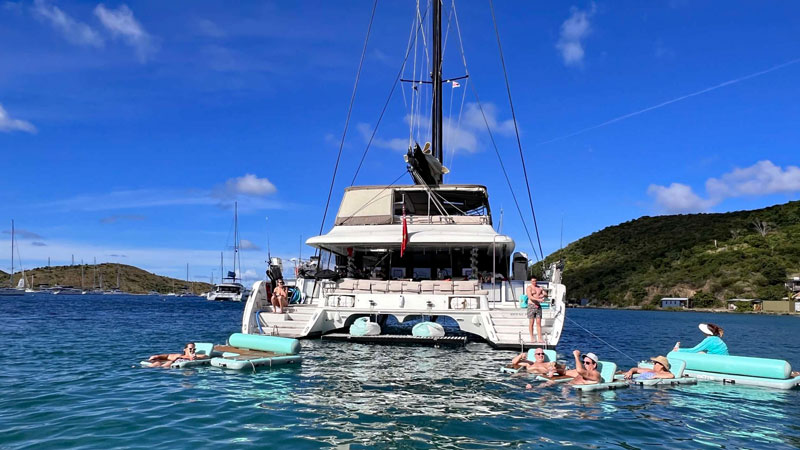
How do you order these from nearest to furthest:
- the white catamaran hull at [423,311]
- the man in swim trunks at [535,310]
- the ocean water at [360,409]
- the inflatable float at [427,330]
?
the ocean water at [360,409] → the man in swim trunks at [535,310] → the white catamaran hull at [423,311] → the inflatable float at [427,330]

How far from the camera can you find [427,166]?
63.0 feet

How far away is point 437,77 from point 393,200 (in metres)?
7.62

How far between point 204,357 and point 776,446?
38.0ft

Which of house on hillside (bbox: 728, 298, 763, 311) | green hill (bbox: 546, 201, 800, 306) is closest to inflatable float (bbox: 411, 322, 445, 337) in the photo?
green hill (bbox: 546, 201, 800, 306)

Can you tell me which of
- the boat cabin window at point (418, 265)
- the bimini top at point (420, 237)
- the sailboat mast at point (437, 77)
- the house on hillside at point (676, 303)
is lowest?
the house on hillside at point (676, 303)

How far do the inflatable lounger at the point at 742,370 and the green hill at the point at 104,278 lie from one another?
160608 mm

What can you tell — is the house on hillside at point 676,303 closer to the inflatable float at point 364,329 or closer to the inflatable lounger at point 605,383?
the inflatable float at point 364,329

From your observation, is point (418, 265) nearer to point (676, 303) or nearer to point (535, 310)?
point (535, 310)

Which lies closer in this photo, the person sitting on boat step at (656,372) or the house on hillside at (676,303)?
the person sitting on boat step at (656,372)

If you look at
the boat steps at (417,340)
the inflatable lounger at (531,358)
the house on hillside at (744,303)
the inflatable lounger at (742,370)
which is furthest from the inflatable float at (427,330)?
the house on hillside at (744,303)

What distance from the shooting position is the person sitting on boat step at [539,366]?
Answer: 11805 mm

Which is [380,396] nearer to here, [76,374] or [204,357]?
[204,357]

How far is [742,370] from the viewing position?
11.6 meters

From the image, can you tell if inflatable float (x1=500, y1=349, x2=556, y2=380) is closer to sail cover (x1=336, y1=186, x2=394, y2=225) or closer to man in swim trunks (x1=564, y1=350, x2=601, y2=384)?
man in swim trunks (x1=564, y1=350, x2=601, y2=384)
